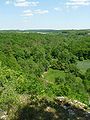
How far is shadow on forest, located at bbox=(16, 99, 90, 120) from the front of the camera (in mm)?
10211

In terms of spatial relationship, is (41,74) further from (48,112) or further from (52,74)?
(48,112)

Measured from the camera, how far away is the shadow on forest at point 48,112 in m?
10.2

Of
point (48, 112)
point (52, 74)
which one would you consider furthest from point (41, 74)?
point (48, 112)

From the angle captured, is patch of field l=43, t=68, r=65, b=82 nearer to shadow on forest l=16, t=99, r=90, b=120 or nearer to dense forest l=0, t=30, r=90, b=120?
dense forest l=0, t=30, r=90, b=120

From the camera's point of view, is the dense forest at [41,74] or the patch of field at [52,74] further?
the patch of field at [52,74]

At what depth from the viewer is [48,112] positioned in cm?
1060

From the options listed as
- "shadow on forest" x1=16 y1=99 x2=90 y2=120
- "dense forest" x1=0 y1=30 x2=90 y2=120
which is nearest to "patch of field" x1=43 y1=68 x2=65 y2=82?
"dense forest" x1=0 y1=30 x2=90 y2=120

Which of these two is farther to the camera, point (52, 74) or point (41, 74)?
point (52, 74)

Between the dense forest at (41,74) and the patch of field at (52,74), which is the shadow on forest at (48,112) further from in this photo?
the patch of field at (52,74)

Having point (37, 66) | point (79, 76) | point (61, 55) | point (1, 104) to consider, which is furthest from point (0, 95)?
point (61, 55)

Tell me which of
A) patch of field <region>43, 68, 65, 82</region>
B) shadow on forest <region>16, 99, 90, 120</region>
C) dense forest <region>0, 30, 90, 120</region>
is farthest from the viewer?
patch of field <region>43, 68, 65, 82</region>

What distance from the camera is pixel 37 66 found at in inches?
3118

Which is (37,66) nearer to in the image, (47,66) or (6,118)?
(47,66)

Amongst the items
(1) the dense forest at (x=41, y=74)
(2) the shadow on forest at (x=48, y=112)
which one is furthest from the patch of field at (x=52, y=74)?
(2) the shadow on forest at (x=48, y=112)
